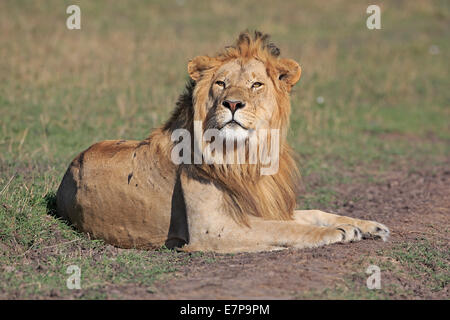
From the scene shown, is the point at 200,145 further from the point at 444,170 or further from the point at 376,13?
the point at 376,13

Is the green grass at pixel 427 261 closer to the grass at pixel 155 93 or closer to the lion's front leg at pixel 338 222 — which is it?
the grass at pixel 155 93

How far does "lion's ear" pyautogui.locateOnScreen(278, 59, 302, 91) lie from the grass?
1.51m

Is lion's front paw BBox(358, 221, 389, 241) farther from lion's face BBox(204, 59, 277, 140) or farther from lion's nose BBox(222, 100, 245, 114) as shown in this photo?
lion's nose BBox(222, 100, 245, 114)

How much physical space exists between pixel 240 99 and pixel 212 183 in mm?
678

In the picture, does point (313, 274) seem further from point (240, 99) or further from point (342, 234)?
point (240, 99)

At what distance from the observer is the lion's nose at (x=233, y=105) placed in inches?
195

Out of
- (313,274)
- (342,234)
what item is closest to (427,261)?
(342,234)

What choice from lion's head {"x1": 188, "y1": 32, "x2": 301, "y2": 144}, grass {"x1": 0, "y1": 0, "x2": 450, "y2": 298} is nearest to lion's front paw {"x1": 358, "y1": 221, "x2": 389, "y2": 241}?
grass {"x1": 0, "y1": 0, "x2": 450, "y2": 298}

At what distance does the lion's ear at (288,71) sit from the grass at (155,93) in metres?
1.51

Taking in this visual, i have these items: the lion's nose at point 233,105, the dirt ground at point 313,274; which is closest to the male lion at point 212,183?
the lion's nose at point 233,105

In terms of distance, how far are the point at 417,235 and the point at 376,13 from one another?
13.3m

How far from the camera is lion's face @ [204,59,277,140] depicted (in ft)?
16.3

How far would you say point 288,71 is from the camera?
543 cm

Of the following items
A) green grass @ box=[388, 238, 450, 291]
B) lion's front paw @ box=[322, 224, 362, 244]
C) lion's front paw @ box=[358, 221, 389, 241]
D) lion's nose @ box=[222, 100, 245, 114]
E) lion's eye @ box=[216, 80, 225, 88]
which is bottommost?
green grass @ box=[388, 238, 450, 291]
